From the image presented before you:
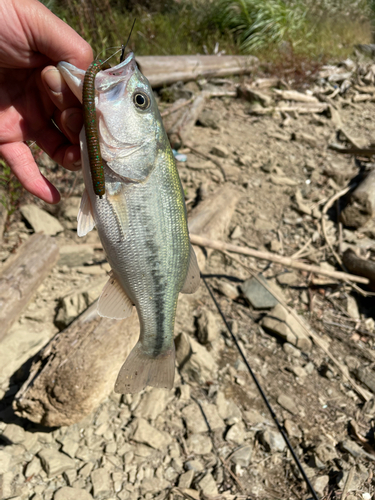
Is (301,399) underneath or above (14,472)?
underneath

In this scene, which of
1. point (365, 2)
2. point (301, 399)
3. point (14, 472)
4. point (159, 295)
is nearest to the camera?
point (159, 295)

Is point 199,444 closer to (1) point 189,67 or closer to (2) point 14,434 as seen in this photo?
(2) point 14,434

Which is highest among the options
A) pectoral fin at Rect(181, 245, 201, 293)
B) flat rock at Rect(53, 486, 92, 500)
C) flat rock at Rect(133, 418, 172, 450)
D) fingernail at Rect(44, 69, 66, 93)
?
fingernail at Rect(44, 69, 66, 93)

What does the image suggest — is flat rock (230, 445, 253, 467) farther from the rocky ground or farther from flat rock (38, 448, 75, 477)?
flat rock (38, 448, 75, 477)

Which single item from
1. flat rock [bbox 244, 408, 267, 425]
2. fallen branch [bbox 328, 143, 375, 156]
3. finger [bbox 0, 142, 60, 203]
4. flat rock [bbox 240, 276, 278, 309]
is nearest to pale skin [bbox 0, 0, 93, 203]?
finger [bbox 0, 142, 60, 203]

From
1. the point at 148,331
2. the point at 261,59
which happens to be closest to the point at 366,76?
the point at 261,59

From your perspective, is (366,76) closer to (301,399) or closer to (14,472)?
(301,399)

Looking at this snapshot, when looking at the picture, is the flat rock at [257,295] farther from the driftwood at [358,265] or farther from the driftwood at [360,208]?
the driftwood at [360,208]
